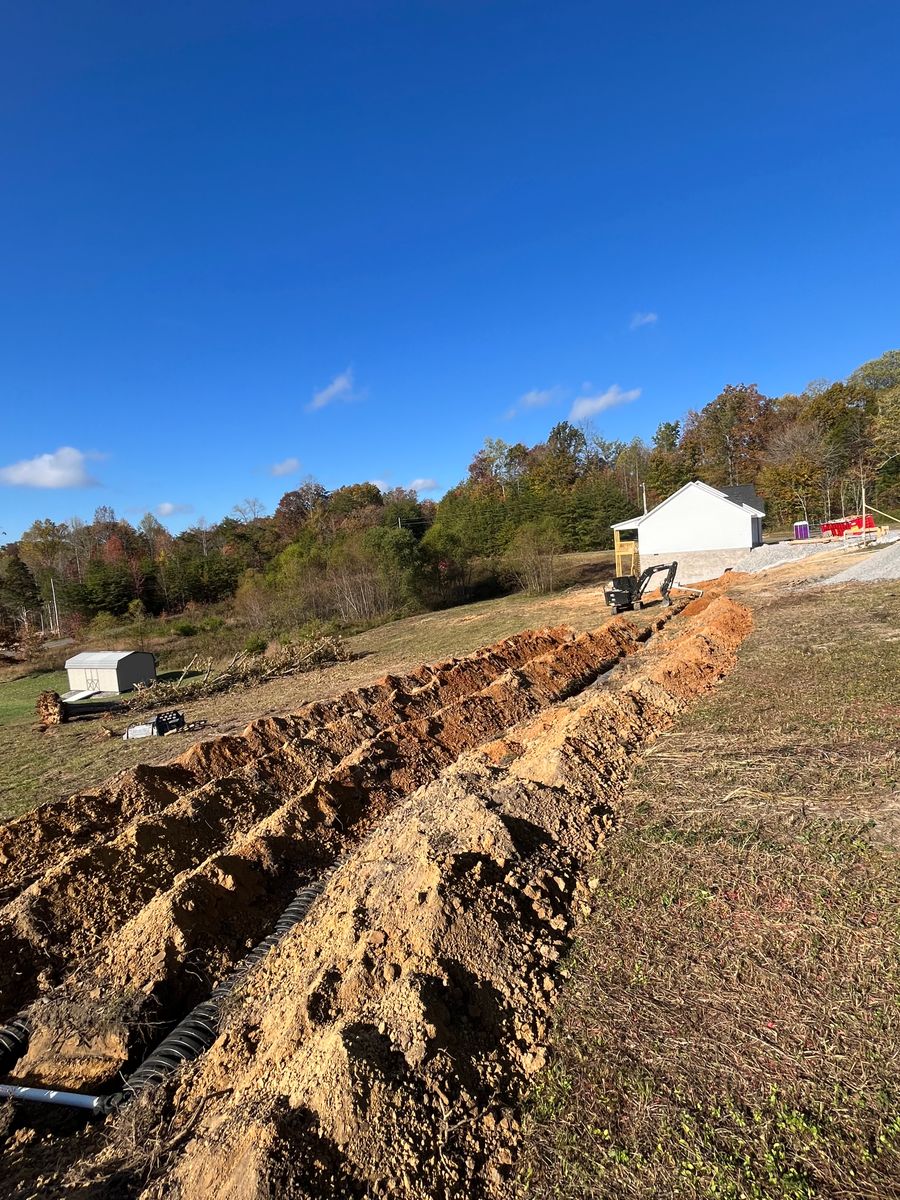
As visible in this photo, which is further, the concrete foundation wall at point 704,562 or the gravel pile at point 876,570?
the concrete foundation wall at point 704,562

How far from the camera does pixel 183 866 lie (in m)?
5.50

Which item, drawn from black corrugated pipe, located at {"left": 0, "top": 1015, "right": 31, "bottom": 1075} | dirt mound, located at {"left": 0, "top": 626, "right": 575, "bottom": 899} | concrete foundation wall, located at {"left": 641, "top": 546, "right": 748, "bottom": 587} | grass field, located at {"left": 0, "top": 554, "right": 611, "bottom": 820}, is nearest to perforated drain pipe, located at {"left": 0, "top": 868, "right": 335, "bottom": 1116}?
black corrugated pipe, located at {"left": 0, "top": 1015, "right": 31, "bottom": 1075}

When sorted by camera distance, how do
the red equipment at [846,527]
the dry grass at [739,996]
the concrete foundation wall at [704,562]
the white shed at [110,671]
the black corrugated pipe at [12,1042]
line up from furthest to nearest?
the red equipment at [846,527] < the concrete foundation wall at [704,562] < the white shed at [110,671] < the black corrugated pipe at [12,1042] < the dry grass at [739,996]

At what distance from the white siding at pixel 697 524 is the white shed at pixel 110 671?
76.2 ft

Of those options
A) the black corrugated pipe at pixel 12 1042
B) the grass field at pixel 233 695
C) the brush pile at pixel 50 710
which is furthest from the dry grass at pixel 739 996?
the brush pile at pixel 50 710

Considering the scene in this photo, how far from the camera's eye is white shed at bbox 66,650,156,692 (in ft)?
62.5

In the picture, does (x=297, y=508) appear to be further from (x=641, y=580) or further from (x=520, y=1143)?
(x=520, y=1143)

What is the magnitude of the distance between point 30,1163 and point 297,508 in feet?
209

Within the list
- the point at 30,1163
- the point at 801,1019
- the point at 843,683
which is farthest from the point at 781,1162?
the point at 843,683

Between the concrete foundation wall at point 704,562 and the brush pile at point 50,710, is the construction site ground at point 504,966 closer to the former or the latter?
the brush pile at point 50,710

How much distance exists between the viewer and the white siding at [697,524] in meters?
28.8

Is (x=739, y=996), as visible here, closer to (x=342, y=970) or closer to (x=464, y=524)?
(x=342, y=970)

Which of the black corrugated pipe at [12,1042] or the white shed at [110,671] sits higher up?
the black corrugated pipe at [12,1042]

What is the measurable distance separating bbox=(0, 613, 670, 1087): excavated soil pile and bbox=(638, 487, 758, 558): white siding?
22.8 metres
